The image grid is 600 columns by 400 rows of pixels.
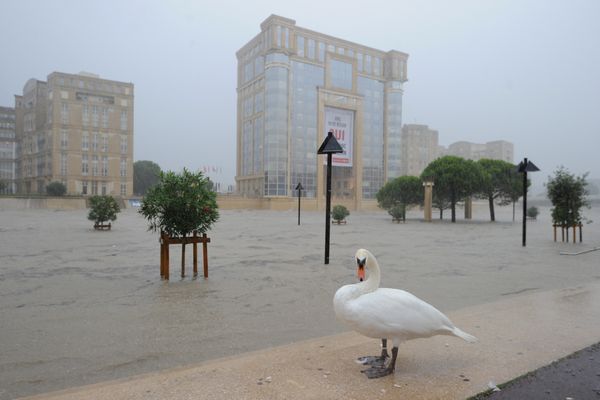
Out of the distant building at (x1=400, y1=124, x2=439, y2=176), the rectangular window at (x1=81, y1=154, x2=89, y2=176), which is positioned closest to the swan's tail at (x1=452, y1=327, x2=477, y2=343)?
the rectangular window at (x1=81, y1=154, x2=89, y2=176)

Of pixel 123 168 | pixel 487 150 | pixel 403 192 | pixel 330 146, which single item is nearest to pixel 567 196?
pixel 330 146

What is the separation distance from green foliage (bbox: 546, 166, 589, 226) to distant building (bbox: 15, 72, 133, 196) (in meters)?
80.8

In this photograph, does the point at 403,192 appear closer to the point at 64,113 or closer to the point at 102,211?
the point at 102,211

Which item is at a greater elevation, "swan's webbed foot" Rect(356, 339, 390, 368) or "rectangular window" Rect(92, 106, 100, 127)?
"rectangular window" Rect(92, 106, 100, 127)

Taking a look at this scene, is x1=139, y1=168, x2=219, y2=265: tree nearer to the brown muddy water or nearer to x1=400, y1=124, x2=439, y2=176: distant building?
the brown muddy water

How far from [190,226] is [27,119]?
101781 mm

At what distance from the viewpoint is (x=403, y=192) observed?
156 ft

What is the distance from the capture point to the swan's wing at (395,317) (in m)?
3.41

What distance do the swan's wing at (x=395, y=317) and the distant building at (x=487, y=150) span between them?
180m

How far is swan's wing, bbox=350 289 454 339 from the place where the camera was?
3.41m

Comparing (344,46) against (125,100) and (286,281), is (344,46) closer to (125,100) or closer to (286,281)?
(125,100)

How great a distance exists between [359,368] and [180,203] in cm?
562

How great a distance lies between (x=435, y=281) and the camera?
8.91m

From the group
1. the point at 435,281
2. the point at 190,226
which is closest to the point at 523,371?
the point at 435,281
